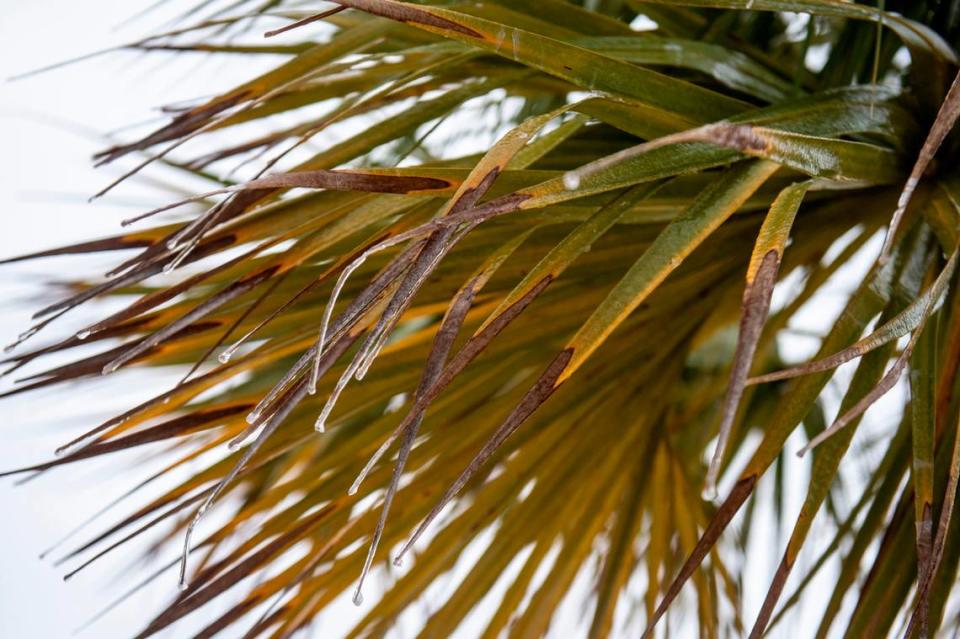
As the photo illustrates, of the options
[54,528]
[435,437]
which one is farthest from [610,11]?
[54,528]

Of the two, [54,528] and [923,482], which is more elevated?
[923,482]

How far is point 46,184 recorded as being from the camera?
5.23ft

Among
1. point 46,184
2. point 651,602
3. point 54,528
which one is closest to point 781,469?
point 651,602

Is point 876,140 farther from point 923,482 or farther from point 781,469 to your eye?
point 781,469

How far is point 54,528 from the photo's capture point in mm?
1381

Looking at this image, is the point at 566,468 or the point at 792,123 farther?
the point at 566,468

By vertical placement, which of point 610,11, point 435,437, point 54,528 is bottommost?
point 54,528

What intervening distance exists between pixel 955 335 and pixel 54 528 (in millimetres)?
1284

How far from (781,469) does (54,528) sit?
3.41 ft

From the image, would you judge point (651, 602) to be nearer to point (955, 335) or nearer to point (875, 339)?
point (955, 335)

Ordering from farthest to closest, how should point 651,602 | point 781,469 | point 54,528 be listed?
1. point 54,528
2. point 781,469
3. point 651,602

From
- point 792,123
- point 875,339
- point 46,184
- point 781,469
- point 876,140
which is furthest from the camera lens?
point 46,184

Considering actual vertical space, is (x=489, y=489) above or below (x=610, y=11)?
below

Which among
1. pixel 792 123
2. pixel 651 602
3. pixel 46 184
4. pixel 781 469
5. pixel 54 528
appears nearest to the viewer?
pixel 792 123
